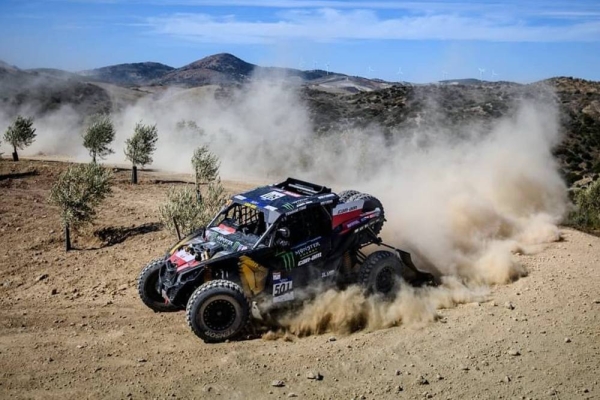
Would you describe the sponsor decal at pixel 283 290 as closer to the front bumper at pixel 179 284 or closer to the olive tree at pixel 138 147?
the front bumper at pixel 179 284

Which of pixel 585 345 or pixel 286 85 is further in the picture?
pixel 286 85

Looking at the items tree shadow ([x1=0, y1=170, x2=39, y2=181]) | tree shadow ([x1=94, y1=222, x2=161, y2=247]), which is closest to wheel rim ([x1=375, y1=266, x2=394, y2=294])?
tree shadow ([x1=94, y1=222, x2=161, y2=247])

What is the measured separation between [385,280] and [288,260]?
2.13 meters

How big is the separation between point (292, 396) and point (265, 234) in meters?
3.10

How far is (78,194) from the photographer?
1692 cm

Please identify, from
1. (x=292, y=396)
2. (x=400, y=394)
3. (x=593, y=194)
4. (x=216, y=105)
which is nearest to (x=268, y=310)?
(x=292, y=396)

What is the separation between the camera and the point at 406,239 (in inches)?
506

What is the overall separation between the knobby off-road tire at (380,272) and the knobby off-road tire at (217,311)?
247cm

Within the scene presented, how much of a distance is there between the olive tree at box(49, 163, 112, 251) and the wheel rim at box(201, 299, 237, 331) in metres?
9.05

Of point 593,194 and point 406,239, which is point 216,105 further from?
point 406,239

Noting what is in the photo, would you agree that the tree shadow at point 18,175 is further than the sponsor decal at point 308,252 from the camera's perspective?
Yes

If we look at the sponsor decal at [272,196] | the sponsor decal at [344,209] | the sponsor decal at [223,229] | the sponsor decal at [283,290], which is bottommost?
the sponsor decal at [283,290]

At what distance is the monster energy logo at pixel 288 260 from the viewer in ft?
31.6

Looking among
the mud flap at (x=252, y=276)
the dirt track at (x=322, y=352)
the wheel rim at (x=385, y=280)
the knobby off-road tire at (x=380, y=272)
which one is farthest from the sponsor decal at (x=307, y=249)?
the dirt track at (x=322, y=352)
